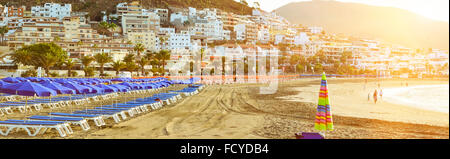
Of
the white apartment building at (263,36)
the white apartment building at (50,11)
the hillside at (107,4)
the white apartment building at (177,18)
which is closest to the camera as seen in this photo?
the white apartment building at (50,11)

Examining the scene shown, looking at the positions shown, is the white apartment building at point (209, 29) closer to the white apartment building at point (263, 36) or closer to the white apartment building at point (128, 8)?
the white apartment building at point (263, 36)

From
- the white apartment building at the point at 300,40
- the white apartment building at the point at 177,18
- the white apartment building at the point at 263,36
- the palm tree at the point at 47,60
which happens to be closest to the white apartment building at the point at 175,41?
the white apartment building at the point at 177,18

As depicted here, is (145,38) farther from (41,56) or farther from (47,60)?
(47,60)

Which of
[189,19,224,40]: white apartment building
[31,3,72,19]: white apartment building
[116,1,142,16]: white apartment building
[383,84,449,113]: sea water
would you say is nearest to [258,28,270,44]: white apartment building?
[189,19,224,40]: white apartment building

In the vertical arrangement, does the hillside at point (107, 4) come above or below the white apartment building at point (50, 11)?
above

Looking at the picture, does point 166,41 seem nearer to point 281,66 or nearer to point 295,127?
point 281,66

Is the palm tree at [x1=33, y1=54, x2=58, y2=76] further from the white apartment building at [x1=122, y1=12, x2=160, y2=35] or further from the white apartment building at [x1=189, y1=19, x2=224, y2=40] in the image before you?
the white apartment building at [x1=189, y1=19, x2=224, y2=40]

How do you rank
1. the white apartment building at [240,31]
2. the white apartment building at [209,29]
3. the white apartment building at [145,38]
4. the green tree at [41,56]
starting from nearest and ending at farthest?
the green tree at [41,56] < the white apartment building at [145,38] < the white apartment building at [209,29] < the white apartment building at [240,31]

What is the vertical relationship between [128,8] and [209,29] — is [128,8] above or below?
above

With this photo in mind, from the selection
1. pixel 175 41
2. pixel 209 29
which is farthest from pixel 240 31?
pixel 175 41

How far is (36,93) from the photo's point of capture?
8336 millimetres

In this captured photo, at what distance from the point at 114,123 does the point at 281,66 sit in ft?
269

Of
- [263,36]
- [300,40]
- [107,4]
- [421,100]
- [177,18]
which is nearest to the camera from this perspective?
[421,100]

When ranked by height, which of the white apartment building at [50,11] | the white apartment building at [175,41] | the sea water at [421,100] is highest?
the white apartment building at [50,11]
